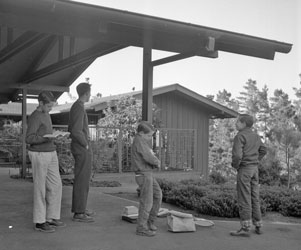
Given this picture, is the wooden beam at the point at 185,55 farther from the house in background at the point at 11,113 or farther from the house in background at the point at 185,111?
the house in background at the point at 11,113

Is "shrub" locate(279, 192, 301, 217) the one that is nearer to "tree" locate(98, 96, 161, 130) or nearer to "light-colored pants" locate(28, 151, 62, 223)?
"light-colored pants" locate(28, 151, 62, 223)

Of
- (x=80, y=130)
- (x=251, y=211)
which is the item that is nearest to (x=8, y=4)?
(x=80, y=130)

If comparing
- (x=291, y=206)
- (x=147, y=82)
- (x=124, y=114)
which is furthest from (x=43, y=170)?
(x=124, y=114)

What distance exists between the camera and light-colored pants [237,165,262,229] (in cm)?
517

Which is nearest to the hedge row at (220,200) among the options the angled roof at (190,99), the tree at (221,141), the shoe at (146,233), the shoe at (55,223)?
the shoe at (146,233)

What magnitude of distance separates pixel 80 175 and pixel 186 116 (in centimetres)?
1299

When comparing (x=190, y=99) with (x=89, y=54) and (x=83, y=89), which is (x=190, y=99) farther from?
(x=83, y=89)

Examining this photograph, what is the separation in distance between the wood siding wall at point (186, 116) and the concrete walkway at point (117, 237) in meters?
11.2

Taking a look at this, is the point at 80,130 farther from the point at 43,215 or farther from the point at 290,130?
the point at 290,130

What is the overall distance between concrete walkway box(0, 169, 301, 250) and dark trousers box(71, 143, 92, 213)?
28cm

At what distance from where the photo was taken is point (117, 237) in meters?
4.84

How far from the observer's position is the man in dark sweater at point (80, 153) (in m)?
5.40

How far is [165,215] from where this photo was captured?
6121 mm

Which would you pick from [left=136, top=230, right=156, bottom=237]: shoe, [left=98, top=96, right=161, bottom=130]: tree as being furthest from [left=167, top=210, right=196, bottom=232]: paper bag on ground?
[left=98, top=96, right=161, bottom=130]: tree
